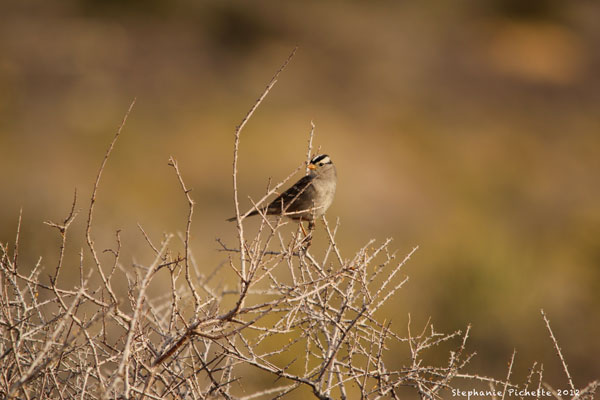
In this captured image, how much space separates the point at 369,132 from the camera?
33.6 metres

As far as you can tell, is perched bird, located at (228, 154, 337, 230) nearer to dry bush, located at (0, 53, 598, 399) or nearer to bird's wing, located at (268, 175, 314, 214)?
bird's wing, located at (268, 175, 314, 214)

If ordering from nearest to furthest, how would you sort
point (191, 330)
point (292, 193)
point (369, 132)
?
point (191, 330) < point (292, 193) < point (369, 132)

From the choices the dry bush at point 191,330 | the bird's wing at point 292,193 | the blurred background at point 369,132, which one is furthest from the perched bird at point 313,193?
the blurred background at point 369,132

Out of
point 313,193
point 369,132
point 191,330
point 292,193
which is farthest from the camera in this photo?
point 369,132

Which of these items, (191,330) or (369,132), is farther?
(369,132)

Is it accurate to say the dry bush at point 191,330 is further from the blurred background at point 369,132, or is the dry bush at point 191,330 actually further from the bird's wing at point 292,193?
the blurred background at point 369,132

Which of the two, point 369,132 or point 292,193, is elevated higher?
point 292,193

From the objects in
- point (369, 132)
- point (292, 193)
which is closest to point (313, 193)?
point (292, 193)

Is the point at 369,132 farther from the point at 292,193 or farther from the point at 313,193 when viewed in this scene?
the point at 292,193

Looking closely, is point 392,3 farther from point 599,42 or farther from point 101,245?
point 101,245

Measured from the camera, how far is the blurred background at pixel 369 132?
16.5 m

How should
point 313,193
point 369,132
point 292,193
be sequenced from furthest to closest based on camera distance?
point 369,132 < point 313,193 < point 292,193

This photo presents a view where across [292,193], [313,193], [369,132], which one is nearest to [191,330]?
[292,193]

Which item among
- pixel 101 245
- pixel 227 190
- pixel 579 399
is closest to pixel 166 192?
pixel 227 190
